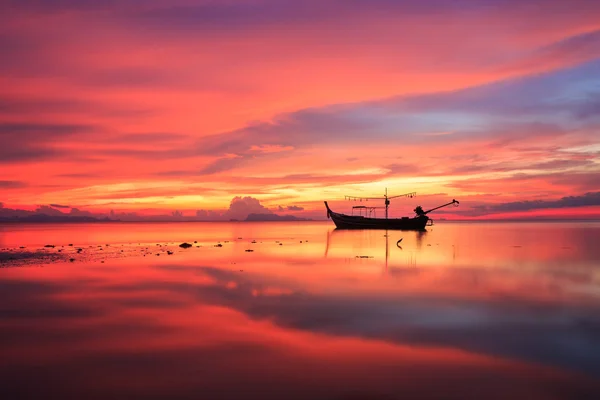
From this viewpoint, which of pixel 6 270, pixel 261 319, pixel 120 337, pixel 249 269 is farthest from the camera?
pixel 249 269

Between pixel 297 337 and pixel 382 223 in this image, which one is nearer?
pixel 297 337

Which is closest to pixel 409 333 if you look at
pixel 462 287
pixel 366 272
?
A: pixel 462 287

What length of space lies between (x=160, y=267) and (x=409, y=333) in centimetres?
2116

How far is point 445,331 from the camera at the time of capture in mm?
13516

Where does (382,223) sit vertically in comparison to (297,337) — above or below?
above

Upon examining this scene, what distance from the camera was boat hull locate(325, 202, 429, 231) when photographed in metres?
108

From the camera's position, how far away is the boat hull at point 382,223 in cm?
10844

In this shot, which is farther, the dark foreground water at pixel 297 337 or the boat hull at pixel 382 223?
the boat hull at pixel 382 223

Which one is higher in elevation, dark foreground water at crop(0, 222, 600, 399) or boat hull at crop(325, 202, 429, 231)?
boat hull at crop(325, 202, 429, 231)

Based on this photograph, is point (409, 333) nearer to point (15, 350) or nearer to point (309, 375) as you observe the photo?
point (309, 375)

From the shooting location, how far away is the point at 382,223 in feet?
375

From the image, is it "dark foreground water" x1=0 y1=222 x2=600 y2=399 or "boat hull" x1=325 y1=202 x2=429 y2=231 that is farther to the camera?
"boat hull" x1=325 y1=202 x2=429 y2=231

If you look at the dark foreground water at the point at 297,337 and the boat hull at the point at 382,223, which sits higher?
the boat hull at the point at 382,223

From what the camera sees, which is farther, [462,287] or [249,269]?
[249,269]
